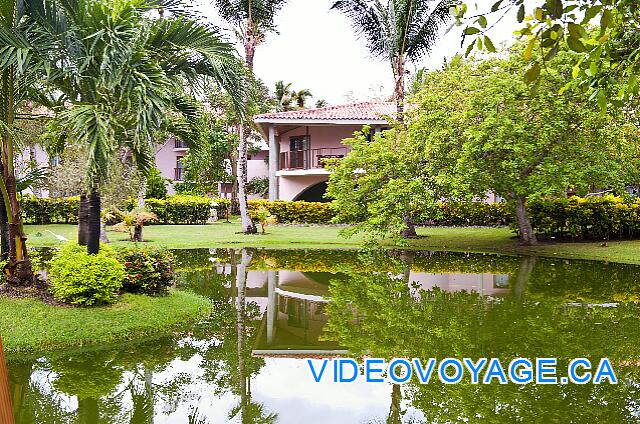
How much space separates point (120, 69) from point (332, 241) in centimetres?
1322

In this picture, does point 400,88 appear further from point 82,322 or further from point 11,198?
point 82,322

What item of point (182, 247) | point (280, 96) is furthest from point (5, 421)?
point (280, 96)

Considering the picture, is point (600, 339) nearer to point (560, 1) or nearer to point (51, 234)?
point (560, 1)

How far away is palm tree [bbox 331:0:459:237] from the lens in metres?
20.3

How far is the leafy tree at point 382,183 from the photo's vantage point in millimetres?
16172

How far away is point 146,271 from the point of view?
29.7ft

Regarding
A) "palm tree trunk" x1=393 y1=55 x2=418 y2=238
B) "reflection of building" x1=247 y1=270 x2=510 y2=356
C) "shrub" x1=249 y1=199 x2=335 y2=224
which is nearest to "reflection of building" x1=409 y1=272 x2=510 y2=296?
"reflection of building" x1=247 y1=270 x2=510 y2=356

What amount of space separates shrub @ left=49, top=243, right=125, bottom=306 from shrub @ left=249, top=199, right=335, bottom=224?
61.2 ft

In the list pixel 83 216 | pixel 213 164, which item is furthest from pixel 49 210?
pixel 83 216

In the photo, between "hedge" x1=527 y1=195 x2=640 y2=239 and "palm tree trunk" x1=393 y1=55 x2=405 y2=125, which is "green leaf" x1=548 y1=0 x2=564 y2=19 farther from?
"palm tree trunk" x1=393 y1=55 x2=405 y2=125

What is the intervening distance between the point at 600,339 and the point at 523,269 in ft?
22.8

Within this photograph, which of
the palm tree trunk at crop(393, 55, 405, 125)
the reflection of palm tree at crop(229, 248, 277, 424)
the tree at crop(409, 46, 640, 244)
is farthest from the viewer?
the palm tree trunk at crop(393, 55, 405, 125)

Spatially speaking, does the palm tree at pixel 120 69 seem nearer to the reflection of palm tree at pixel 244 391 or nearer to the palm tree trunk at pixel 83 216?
the palm tree trunk at pixel 83 216

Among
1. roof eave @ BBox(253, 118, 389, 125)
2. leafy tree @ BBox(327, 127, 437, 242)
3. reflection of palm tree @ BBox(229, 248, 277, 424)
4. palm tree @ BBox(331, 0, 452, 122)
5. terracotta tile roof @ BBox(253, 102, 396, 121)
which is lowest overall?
reflection of palm tree @ BBox(229, 248, 277, 424)
